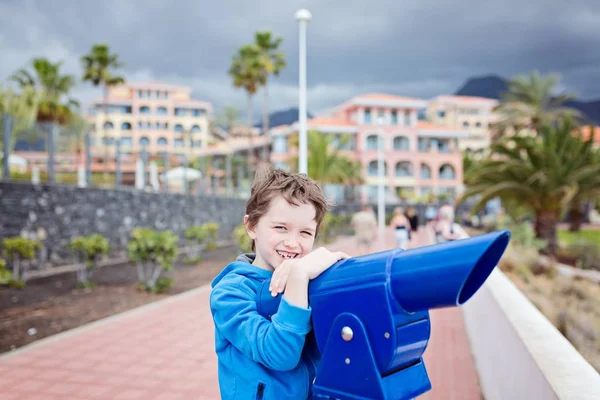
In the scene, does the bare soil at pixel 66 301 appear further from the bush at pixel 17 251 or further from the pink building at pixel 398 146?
the pink building at pixel 398 146

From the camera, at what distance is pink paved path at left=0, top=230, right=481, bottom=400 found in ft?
15.2

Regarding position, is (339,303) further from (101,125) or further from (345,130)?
(101,125)

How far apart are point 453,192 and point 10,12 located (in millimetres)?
75804

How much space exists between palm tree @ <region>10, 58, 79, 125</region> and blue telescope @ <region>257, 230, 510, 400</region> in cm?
3825

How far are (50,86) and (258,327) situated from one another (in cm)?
4677

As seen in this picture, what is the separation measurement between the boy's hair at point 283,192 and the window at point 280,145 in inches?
1935

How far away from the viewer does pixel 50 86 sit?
4375 cm

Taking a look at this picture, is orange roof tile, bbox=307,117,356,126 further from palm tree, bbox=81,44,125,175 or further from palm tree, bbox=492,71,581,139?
palm tree, bbox=81,44,125,175

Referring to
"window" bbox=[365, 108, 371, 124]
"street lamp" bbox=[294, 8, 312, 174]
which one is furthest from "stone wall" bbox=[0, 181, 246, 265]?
"window" bbox=[365, 108, 371, 124]

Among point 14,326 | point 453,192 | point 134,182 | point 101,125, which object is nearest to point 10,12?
point 101,125

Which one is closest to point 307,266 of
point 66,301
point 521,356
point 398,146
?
point 521,356

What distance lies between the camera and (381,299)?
125cm

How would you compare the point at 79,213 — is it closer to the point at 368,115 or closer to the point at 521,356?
the point at 521,356

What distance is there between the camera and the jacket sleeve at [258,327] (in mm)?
1412
